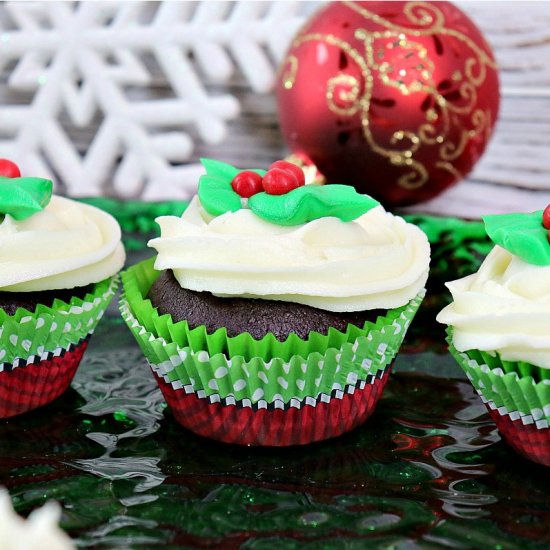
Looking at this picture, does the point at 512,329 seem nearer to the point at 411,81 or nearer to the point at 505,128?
the point at 411,81

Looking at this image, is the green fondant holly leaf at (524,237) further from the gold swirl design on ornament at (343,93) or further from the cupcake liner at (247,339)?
the gold swirl design on ornament at (343,93)

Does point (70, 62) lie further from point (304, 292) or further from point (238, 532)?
point (238, 532)

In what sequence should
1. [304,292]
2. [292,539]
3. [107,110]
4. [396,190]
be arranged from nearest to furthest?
[292,539]
[304,292]
[396,190]
[107,110]

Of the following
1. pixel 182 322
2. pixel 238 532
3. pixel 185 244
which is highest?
pixel 185 244

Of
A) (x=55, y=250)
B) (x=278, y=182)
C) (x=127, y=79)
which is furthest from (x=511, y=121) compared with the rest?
(x=55, y=250)

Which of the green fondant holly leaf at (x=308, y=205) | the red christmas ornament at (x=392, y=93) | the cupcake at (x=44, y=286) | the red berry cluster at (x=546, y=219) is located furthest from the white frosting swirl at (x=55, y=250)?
the red berry cluster at (x=546, y=219)

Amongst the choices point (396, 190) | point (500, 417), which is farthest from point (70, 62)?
point (500, 417)

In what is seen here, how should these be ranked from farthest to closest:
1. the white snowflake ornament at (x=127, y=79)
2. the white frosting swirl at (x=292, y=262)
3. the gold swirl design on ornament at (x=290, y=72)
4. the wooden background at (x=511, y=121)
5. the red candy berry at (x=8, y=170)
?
the white snowflake ornament at (x=127, y=79)
the wooden background at (x=511, y=121)
the gold swirl design on ornament at (x=290, y=72)
the red candy berry at (x=8, y=170)
the white frosting swirl at (x=292, y=262)

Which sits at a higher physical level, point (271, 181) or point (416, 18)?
point (416, 18)
